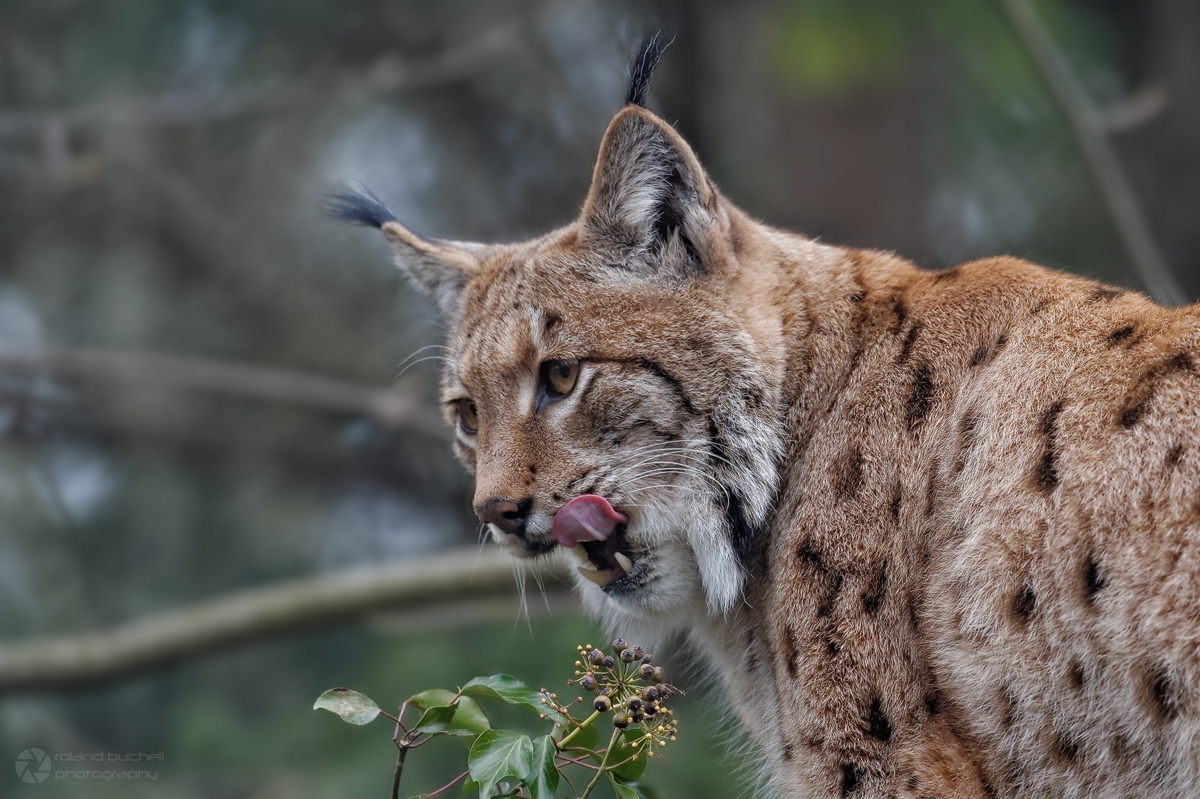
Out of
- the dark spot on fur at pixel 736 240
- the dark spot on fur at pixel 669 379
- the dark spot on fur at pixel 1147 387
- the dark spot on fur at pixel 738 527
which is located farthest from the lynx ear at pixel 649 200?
the dark spot on fur at pixel 1147 387

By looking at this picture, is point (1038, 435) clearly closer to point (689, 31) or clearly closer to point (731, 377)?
point (731, 377)

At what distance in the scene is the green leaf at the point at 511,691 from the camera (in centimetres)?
316

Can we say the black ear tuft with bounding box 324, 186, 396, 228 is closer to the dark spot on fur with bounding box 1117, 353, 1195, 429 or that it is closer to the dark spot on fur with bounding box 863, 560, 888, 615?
the dark spot on fur with bounding box 863, 560, 888, 615

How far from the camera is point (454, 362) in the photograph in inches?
186

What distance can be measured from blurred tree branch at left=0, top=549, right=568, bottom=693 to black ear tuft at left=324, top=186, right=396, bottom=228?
8.21ft

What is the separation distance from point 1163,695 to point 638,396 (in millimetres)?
1779

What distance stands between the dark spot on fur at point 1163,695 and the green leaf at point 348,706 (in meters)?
1.92

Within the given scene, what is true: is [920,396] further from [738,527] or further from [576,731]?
[576,731]

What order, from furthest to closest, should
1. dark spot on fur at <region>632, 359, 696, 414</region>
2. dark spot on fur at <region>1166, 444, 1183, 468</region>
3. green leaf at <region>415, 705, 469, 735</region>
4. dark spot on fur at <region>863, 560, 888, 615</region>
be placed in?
1. dark spot on fur at <region>632, 359, 696, 414</region>
2. dark spot on fur at <region>863, 560, 888, 615</region>
3. dark spot on fur at <region>1166, 444, 1183, 468</region>
4. green leaf at <region>415, 705, 469, 735</region>

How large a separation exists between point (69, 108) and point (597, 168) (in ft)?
24.1

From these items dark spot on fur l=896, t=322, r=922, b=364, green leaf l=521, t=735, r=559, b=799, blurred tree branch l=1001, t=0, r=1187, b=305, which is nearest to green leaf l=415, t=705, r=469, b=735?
green leaf l=521, t=735, r=559, b=799

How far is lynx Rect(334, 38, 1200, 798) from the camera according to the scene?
10.7ft

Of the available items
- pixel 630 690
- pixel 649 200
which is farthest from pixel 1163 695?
pixel 649 200

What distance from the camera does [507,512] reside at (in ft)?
13.2
